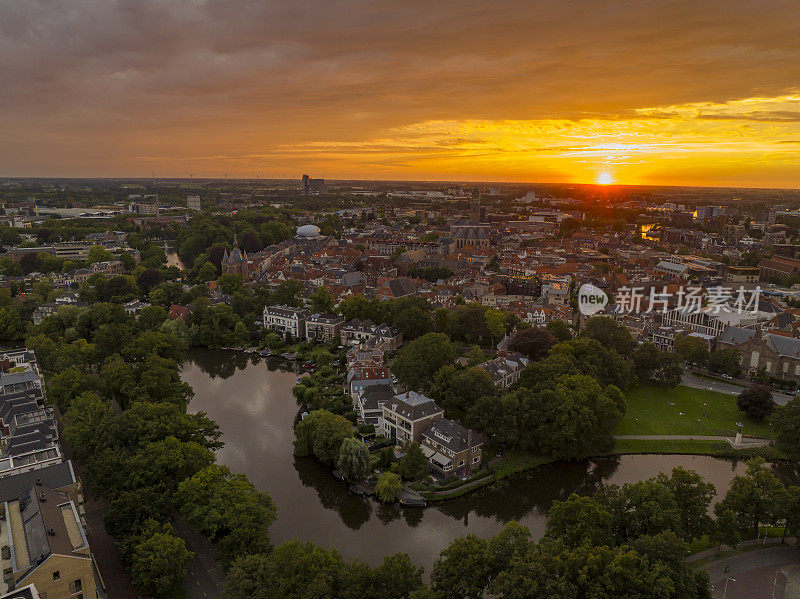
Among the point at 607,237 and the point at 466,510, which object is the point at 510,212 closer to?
the point at 607,237

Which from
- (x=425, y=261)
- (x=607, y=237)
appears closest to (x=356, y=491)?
(x=425, y=261)

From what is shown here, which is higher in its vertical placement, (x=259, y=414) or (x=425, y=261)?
(x=425, y=261)

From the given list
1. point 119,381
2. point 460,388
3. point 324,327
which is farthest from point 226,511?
point 324,327

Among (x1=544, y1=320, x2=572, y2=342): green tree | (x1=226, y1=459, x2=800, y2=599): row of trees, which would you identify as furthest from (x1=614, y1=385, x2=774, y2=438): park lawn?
(x1=226, y1=459, x2=800, y2=599): row of trees

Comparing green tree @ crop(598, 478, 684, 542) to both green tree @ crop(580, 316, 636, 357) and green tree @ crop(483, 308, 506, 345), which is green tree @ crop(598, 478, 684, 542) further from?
green tree @ crop(483, 308, 506, 345)

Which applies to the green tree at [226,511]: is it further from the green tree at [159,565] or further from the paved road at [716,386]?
the paved road at [716,386]

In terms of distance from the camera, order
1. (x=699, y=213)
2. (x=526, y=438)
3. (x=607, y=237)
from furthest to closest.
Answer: (x=699, y=213) → (x=607, y=237) → (x=526, y=438)
